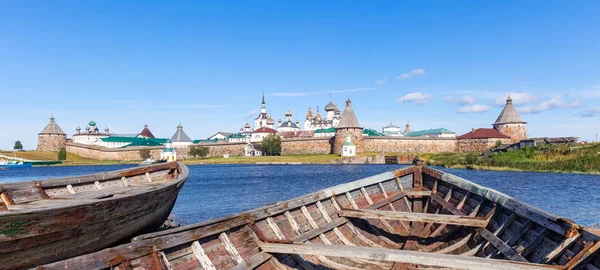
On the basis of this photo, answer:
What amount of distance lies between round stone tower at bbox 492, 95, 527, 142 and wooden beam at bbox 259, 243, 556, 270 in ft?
356

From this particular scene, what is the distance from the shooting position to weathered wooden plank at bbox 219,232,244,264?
6648 millimetres

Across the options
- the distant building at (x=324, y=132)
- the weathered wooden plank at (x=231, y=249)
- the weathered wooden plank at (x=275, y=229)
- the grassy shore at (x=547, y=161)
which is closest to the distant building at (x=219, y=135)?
the distant building at (x=324, y=132)

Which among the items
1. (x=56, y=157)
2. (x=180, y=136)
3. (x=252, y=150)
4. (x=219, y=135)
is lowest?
(x=56, y=157)

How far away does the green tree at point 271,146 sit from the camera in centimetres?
10875

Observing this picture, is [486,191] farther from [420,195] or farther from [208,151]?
[208,151]

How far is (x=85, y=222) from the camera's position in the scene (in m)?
7.75

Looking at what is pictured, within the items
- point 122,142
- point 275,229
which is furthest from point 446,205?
point 122,142

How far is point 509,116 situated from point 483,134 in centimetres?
1085

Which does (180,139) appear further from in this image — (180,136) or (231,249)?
(231,249)

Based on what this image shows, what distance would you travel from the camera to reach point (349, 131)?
100 meters

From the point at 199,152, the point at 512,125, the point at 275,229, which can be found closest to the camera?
the point at 275,229

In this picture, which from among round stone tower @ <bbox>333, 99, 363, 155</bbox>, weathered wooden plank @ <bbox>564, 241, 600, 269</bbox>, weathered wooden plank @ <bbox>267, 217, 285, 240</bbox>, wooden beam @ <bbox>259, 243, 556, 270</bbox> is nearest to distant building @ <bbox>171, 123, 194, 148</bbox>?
round stone tower @ <bbox>333, 99, 363, 155</bbox>

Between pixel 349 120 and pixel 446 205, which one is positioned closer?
pixel 446 205

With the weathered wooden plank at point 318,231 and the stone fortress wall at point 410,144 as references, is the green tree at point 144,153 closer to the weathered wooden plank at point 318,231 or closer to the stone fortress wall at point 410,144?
the stone fortress wall at point 410,144
